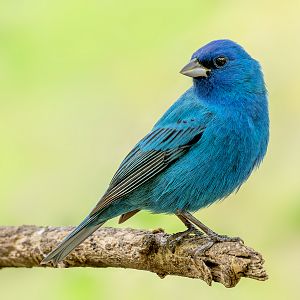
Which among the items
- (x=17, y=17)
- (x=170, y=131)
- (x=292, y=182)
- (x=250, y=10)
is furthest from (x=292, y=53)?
(x=17, y=17)

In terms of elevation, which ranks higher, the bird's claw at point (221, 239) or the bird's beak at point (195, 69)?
the bird's beak at point (195, 69)

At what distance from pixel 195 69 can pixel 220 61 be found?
256mm

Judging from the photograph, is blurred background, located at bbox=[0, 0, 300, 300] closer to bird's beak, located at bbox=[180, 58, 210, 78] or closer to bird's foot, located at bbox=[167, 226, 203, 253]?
bird's foot, located at bbox=[167, 226, 203, 253]

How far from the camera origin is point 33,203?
26.2ft

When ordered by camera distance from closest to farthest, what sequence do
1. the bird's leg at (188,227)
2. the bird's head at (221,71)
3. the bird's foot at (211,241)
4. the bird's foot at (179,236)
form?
the bird's foot at (211,241) < the bird's foot at (179,236) < the bird's leg at (188,227) < the bird's head at (221,71)

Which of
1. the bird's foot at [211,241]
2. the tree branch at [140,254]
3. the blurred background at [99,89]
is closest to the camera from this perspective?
the tree branch at [140,254]

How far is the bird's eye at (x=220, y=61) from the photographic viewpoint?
21.9ft

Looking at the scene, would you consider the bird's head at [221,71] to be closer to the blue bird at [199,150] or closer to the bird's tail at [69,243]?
the blue bird at [199,150]

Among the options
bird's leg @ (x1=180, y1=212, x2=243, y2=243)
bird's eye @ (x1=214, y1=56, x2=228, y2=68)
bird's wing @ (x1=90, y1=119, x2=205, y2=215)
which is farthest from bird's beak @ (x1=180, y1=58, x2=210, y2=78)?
bird's leg @ (x1=180, y1=212, x2=243, y2=243)

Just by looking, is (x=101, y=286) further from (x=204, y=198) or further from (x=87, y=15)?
(x=87, y=15)

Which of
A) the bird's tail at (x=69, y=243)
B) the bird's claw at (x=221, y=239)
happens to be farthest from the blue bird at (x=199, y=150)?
the bird's claw at (x=221, y=239)

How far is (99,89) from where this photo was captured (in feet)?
28.8

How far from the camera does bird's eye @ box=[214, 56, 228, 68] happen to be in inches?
262

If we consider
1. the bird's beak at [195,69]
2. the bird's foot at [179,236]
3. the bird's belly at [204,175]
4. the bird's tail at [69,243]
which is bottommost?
the bird's tail at [69,243]
